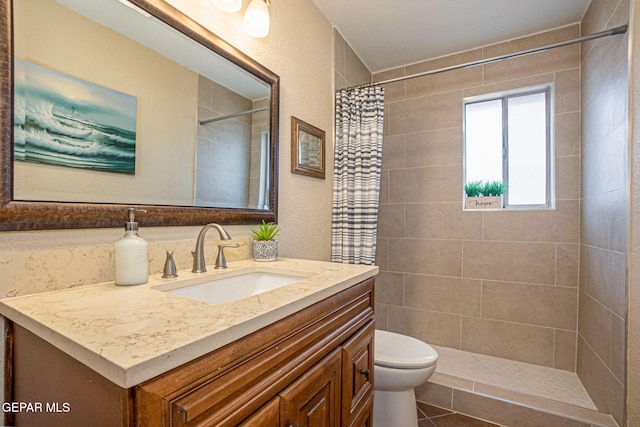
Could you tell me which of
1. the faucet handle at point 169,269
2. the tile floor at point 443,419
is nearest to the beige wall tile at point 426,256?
the tile floor at point 443,419

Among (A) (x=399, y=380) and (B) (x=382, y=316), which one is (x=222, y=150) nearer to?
(A) (x=399, y=380)

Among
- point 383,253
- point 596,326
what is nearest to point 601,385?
point 596,326

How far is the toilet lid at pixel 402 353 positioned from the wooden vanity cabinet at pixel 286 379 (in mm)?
322

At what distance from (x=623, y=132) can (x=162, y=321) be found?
201 centimetres

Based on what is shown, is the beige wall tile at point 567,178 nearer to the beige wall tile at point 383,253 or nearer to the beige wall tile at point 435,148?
the beige wall tile at point 435,148

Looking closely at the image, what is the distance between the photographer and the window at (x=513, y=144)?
2197 mm

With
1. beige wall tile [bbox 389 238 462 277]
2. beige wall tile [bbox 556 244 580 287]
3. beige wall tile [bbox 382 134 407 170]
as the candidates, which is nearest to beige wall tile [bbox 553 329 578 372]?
beige wall tile [bbox 556 244 580 287]

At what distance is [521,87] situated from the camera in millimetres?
2191

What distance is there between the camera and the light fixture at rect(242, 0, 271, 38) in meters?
1.32

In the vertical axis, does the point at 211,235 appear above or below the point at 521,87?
below

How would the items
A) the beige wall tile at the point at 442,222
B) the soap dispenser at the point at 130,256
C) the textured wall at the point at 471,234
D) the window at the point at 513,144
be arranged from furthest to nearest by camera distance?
the beige wall tile at the point at 442,222
the window at the point at 513,144
the textured wall at the point at 471,234
the soap dispenser at the point at 130,256

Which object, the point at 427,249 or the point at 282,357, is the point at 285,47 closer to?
the point at 282,357

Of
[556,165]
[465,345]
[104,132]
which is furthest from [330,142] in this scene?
[465,345]

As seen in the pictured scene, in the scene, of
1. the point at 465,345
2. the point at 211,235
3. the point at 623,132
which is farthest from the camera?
the point at 465,345
